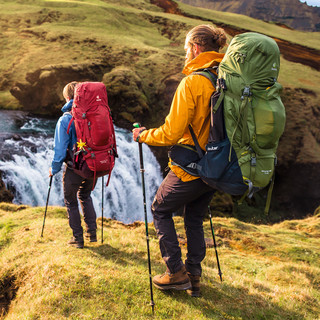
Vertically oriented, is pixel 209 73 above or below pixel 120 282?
above

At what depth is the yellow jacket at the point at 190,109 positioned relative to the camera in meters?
3.72

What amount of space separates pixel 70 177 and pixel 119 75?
1824 centimetres

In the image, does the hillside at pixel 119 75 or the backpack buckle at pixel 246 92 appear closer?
the backpack buckle at pixel 246 92

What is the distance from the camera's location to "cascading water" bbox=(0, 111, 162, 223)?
13820 mm

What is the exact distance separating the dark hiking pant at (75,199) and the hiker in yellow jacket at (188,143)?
7.24 ft

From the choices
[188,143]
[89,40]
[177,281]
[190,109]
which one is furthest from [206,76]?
[89,40]

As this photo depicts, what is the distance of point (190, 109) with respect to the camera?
147 inches

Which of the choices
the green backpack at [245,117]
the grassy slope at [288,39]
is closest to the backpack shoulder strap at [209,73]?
the green backpack at [245,117]

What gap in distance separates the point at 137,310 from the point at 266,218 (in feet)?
65.0

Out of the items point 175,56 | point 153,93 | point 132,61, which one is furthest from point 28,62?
point 175,56

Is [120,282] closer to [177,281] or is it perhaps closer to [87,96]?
[177,281]

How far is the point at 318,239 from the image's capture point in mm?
11789

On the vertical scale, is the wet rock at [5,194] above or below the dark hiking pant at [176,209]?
below

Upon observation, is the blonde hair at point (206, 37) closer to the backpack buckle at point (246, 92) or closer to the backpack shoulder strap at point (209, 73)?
the backpack shoulder strap at point (209, 73)
